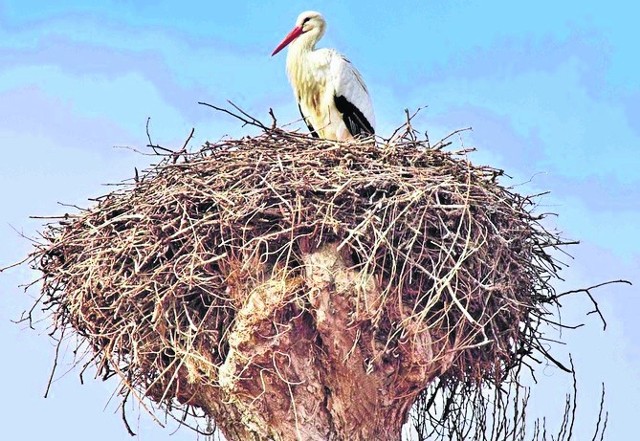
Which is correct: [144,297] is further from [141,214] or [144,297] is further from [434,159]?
[434,159]

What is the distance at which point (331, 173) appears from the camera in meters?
6.19

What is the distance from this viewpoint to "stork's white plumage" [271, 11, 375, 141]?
8258 mm

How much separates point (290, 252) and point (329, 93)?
245cm

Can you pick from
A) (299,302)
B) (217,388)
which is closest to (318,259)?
(299,302)

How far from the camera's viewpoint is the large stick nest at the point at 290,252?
19.7 feet

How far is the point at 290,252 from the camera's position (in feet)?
19.9

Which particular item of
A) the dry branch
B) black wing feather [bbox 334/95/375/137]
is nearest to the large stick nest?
the dry branch

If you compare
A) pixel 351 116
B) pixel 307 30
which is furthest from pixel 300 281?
pixel 307 30

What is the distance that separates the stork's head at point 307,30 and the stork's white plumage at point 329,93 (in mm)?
39

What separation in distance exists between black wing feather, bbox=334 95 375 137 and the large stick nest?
5.57 ft

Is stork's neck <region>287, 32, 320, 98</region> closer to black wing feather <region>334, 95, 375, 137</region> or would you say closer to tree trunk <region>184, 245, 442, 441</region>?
black wing feather <region>334, 95, 375, 137</region>

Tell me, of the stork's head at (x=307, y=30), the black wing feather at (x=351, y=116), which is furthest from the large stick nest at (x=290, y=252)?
the stork's head at (x=307, y=30)

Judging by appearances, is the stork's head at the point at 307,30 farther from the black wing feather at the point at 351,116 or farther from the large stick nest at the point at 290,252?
the large stick nest at the point at 290,252

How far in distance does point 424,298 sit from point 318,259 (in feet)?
1.88
